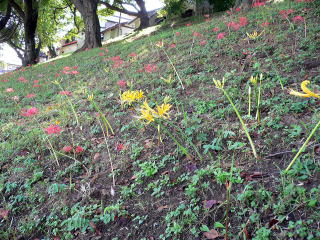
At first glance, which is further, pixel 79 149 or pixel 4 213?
pixel 79 149

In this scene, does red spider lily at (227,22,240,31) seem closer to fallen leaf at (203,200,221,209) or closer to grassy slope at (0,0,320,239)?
grassy slope at (0,0,320,239)

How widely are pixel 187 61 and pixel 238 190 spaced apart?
10.6 ft

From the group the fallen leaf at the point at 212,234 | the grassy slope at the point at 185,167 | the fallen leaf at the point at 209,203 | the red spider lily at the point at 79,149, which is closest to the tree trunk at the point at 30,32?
the grassy slope at the point at 185,167

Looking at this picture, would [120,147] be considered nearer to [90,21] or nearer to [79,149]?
[79,149]

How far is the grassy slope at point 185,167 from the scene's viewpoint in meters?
1.69

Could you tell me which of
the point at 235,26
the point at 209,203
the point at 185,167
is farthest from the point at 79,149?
the point at 235,26

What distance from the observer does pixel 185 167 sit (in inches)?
88.2

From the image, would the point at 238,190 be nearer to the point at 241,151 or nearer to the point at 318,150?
the point at 241,151

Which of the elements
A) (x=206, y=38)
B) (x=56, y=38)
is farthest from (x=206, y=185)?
(x=56, y=38)

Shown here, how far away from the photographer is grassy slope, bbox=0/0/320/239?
169 cm

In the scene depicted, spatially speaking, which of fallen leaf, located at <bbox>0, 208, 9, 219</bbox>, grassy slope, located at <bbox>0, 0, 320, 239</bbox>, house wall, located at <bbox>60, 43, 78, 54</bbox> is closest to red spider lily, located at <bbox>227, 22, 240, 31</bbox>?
grassy slope, located at <bbox>0, 0, 320, 239</bbox>

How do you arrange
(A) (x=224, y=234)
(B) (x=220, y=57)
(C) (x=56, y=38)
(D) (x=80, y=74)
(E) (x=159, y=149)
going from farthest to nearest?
1. (C) (x=56, y=38)
2. (D) (x=80, y=74)
3. (B) (x=220, y=57)
4. (E) (x=159, y=149)
5. (A) (x=224, y=234)

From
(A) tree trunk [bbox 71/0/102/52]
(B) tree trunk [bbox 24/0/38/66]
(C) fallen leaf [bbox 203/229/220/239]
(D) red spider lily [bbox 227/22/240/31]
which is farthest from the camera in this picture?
(B) tree trunk [bbox 24/0/38/66]

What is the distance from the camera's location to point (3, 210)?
239cm
